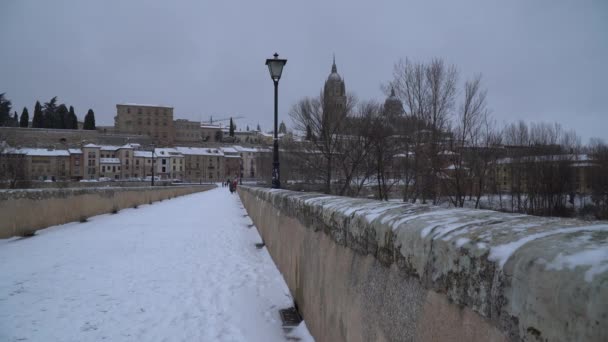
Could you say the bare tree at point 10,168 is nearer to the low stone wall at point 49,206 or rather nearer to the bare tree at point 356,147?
the low stone wall at point 49,206

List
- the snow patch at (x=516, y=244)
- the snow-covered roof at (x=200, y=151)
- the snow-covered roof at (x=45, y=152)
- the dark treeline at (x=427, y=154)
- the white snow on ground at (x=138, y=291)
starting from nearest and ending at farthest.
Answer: the snow patch at (x=516, y=244) < the white snow on ground at (x=138, y=291) < the dark treeline at (x=427, y=154) < the snow-covered roof at (x=45, y=152) < the snow-covered roof at (x=200, y=151)

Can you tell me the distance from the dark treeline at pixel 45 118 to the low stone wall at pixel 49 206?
117 metres

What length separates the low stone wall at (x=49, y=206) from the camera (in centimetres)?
999

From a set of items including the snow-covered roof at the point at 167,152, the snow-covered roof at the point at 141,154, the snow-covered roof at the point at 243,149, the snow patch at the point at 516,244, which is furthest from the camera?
the snow-covered roof at the point at 243,149

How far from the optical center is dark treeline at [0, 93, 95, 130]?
11172 cm

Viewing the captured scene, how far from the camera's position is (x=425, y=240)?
1501 mm

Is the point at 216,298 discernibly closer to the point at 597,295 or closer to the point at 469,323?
the point at 469,323

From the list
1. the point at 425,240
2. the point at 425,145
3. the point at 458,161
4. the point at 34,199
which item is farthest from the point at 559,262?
the point at 458,161

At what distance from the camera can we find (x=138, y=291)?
17.8ft

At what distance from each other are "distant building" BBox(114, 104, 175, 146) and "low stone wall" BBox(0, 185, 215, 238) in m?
116

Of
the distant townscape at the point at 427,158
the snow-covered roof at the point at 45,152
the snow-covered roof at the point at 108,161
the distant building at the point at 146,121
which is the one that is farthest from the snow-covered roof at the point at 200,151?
the distant townscape at the point at 427,158

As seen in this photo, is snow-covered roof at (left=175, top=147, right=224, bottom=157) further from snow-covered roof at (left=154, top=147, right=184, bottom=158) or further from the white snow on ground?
the white snow on ground

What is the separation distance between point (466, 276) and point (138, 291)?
16.9 ft

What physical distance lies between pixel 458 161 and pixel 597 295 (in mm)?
33442
